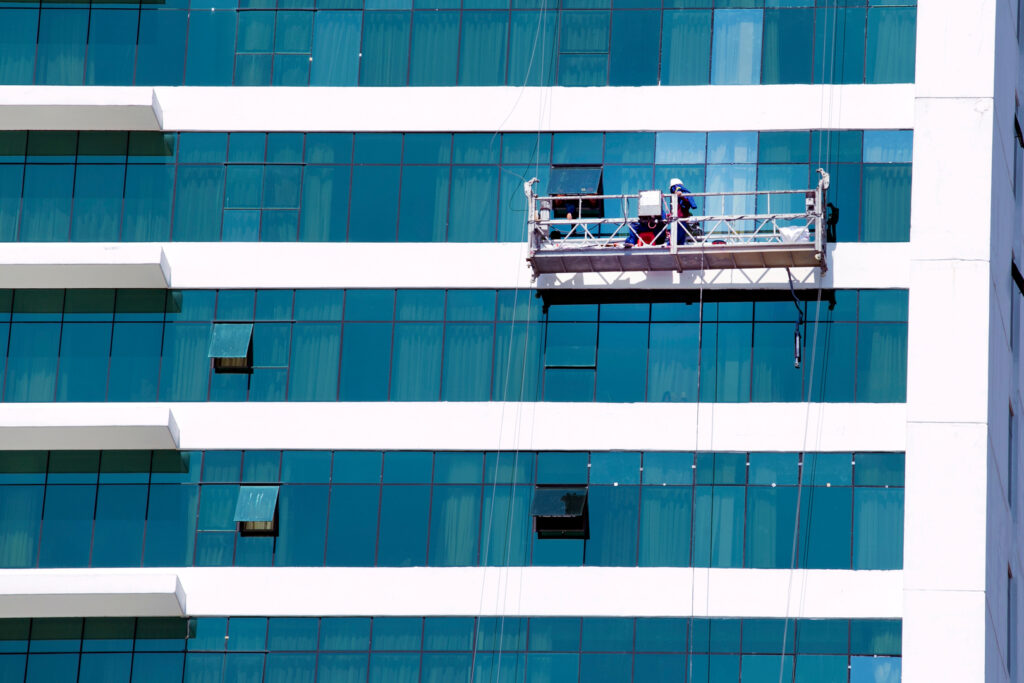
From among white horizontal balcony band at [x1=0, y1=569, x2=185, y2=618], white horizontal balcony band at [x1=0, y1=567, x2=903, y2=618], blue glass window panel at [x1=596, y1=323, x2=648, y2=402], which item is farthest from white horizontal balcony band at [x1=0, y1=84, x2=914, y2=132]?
white horizontal balcony band at [x1=0, y1=569, x2=185, y2=618]

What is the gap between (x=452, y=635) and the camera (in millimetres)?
45094

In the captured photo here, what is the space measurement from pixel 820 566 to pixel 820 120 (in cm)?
1074

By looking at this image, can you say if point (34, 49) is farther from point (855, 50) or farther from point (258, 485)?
point (855, 50)

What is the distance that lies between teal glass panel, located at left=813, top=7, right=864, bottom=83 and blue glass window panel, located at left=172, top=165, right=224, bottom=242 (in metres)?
15.0

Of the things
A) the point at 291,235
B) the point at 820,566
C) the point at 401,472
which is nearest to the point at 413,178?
the point at 291,235

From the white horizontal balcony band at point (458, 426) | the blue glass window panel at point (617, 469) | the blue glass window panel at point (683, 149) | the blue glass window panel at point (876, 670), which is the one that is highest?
the blue glass window panel at point (683, 149)

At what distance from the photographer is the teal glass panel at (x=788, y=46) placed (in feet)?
156

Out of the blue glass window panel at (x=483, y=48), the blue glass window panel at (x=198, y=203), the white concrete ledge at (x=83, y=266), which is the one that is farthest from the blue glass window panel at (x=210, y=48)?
the blue glass window panel at (x=483, y=48)

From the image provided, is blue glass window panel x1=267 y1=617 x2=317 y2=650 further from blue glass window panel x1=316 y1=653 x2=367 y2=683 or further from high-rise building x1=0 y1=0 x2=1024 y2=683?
blue glass window panel x1=316 y1=653 x2=367 y2=683

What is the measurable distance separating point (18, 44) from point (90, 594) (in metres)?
14.5

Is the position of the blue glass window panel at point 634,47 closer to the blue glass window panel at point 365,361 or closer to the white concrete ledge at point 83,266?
the blue glass window panel at point 365,361

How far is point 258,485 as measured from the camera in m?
46.6

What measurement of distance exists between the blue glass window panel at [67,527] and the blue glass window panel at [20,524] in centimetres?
21

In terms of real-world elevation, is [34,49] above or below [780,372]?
above
